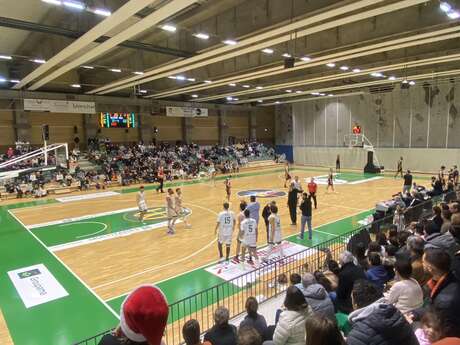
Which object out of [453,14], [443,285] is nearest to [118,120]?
[453,14]

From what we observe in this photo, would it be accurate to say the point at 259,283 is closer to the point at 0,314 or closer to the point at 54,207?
the point at 0,314

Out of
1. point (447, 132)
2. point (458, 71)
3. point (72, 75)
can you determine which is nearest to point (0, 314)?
point (72, 75)

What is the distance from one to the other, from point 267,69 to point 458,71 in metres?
13.5

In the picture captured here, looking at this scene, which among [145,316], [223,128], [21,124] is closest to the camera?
[145,316]

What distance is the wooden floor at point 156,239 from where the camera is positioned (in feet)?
29.2

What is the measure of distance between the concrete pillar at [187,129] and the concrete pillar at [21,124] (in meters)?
14.8

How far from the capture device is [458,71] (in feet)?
72.0

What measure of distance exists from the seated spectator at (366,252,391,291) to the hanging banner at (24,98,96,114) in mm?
25235

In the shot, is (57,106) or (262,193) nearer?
(262,193)

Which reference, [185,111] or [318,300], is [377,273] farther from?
[185,111]

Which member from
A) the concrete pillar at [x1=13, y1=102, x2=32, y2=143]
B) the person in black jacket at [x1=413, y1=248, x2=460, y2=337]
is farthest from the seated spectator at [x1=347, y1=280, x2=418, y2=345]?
the concrete pillar at [x1=13, y1=102, x2=32, y2=143]

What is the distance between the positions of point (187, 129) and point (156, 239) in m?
25.2

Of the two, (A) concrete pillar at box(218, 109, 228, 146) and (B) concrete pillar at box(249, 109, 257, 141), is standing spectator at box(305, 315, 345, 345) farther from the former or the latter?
(B) concrete pillar at box(249, 109, 257, 141)

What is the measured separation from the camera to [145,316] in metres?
1.43
